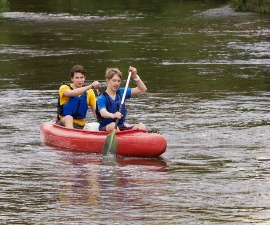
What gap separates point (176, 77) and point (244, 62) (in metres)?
4.16

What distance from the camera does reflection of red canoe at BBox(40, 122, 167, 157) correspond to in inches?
548

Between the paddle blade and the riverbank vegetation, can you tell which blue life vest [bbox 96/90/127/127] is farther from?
the riverbank vegetation

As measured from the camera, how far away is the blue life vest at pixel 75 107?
15.2 m

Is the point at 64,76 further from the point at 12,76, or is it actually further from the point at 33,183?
the point at 33,183

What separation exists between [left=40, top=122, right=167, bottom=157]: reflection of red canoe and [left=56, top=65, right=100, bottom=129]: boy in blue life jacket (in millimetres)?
203

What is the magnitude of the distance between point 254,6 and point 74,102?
36067 mm

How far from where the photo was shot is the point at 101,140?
14328 mm

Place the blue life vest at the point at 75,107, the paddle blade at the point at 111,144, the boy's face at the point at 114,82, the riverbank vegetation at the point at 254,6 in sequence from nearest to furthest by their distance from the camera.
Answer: the paddle blade at the point at 111,144, the boy's face at the point at 114,82, the blue life vest at the point at 75,107, the riverbank vegetation at the point at 254,6

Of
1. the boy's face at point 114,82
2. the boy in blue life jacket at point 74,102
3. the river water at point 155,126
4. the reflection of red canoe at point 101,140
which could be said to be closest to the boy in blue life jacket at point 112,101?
the boy's face at point 114,82

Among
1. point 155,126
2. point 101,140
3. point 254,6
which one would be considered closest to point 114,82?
point 101,140

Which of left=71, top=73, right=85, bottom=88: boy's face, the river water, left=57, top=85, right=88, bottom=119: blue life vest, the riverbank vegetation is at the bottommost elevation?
the riverbank vegetation

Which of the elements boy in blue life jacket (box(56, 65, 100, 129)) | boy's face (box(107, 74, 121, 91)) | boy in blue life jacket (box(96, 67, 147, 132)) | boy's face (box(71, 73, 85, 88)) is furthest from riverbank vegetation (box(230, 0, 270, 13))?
boy's face (box(107, 74, 121, 91))

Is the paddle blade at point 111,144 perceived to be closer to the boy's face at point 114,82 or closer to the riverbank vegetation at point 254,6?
the boy's face at point 114,82

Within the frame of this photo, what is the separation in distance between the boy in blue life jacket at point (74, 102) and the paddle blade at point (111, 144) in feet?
4.06
